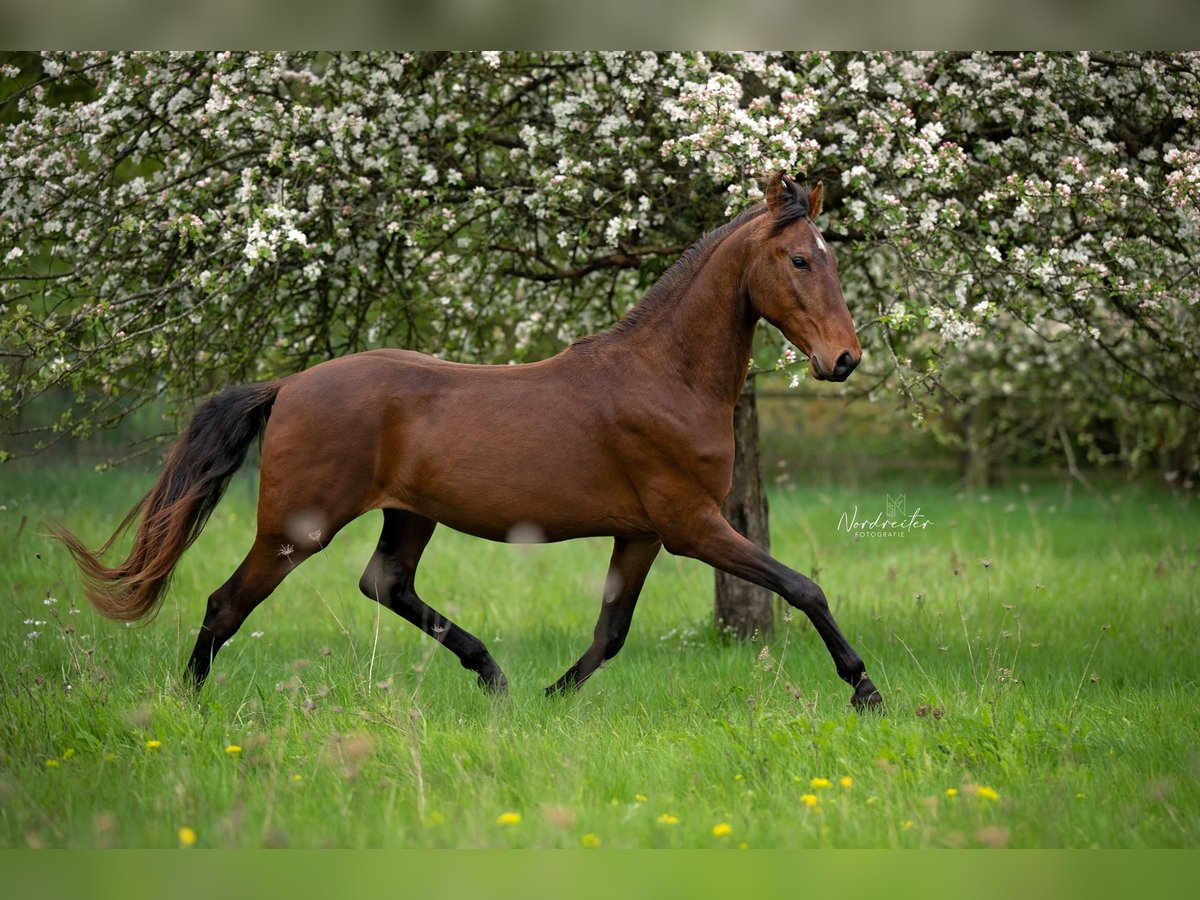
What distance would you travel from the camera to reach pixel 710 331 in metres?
5.50

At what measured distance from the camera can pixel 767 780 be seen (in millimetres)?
4375

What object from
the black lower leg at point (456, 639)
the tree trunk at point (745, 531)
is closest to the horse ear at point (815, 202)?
the tree trunk at point (745, 531)

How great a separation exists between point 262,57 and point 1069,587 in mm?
7443

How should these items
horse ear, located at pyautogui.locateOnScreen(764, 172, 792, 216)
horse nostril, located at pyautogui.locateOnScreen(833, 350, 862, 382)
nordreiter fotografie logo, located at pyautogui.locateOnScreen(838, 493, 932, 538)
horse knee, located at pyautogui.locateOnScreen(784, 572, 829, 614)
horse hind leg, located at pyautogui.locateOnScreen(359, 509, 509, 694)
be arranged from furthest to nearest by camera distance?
1. nordreiter fotografie logo, located at pyautogui.locateOnScreen(838, 493, 932, 538)
2. horse hind leg, located at pyautogui.locateOnScreen(359, 509, 509, 694)
3. horse knee, located at pyautogui.locateOnScreen(784, 572, 829, 614)
4. horse ear, located at pyautogui.locateOnScreen(764, 172, 792, 216)
5. horse nostril, located at pyautogui.locateOnScreen(833, 350, 862, 382)

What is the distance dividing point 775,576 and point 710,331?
1.24 meters

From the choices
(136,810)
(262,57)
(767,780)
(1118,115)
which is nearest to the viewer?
(136,810)

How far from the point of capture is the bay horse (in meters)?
5.45

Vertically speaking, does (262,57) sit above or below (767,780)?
above

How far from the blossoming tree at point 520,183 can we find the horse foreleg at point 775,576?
1236 millimetres

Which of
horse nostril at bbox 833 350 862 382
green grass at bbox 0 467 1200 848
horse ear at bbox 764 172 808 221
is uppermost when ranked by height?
horse ear at bbox 764 172 808 221

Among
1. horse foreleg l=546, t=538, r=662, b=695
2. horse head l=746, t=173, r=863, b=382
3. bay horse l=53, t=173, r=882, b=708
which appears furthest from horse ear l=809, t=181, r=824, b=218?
horse foreleg l=546, t=538, r=662, b=695

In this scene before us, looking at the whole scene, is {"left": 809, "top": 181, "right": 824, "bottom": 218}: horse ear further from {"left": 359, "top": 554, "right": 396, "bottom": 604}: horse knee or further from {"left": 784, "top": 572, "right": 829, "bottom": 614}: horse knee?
{"left": 359, "top": 554, "right": 396, "bottom": 604}: horse knee
